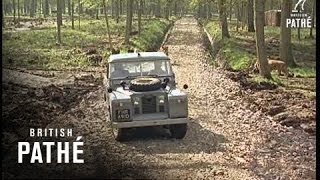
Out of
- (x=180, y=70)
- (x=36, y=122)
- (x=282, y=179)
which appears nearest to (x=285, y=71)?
(x=180, y=70)

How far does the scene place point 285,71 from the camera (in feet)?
44.4

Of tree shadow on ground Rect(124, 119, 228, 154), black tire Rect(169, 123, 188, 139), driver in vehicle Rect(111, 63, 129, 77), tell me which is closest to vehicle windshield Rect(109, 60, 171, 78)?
driver in vehicle Rect(111, 63, 129, 77)

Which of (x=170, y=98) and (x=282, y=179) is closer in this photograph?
(x=282, y=179)

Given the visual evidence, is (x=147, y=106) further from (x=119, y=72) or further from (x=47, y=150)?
(x=47, y=150)

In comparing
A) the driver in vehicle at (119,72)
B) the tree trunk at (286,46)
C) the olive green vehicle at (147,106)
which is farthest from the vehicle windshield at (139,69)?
the tree trunk at (286,46)

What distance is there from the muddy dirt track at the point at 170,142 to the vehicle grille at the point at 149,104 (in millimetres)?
526

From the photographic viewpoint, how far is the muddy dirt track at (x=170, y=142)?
7211mm

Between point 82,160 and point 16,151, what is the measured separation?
37.0 inches

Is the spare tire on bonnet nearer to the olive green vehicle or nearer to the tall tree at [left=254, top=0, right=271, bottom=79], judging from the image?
the olive green vehicle

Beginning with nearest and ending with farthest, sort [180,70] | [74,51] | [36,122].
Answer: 1. [36,122]
2. [180,70]
3. [74,51]

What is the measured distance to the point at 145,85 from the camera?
28.7ft

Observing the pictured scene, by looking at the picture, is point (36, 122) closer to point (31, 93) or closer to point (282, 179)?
point (31, 93)

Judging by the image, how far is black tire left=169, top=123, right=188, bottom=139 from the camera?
888 centimetres

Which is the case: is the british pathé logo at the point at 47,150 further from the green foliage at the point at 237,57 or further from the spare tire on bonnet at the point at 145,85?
the green foliage at the point at 237,57
